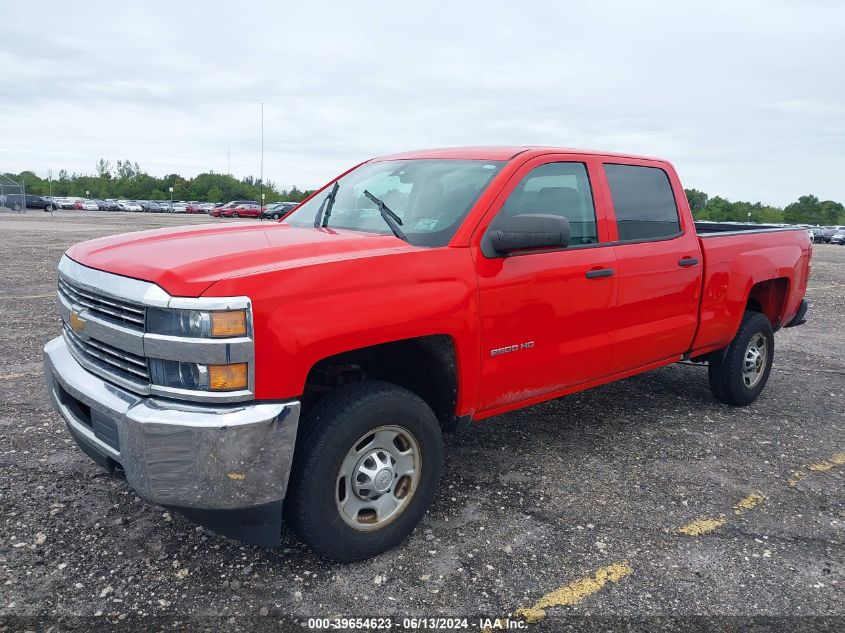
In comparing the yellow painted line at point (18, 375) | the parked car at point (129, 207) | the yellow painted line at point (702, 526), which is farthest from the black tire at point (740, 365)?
the parked car at point (129, 207)

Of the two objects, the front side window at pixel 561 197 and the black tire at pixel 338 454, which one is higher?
the front side window at pixel 561 197

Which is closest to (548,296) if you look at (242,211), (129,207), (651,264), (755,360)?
(651,264)

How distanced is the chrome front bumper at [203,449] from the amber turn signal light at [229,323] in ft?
0.92

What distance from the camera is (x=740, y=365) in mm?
5340

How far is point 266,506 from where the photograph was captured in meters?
2.70

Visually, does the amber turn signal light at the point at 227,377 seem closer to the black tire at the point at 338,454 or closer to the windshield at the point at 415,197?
the black tire at the point at 338,454

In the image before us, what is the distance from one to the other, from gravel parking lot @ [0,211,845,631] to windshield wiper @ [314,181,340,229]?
164 centimetres

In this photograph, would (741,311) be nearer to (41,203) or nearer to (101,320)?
(101,320)

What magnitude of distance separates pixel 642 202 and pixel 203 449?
128 inches

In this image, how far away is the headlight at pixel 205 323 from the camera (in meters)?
2.52

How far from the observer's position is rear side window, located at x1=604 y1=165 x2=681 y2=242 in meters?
4.30

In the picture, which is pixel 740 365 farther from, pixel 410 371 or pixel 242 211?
pixel 242 211

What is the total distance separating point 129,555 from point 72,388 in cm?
79

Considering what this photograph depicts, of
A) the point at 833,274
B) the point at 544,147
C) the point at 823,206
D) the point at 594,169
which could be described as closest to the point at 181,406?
the point at 544,147
